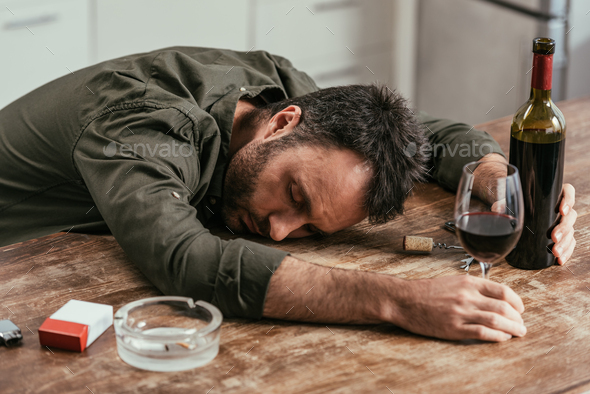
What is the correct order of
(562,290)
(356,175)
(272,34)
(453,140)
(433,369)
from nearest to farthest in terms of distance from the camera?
(433,369) < (562,290) < (356,175) < (453,140) < (272,34)

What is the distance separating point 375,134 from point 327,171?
5.3 inches

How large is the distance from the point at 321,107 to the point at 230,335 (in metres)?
Answer: 0.63

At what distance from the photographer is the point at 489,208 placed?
0.93m

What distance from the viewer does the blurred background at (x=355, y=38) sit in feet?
8.23

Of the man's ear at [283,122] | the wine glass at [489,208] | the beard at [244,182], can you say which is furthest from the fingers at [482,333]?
the man's ear at [283,122]

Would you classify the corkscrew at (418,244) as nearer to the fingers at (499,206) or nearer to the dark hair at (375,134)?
the dark hair at (375,134)

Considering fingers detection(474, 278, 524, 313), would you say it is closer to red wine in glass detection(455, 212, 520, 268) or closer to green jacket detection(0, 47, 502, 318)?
red wine in glass detection(455, 212, 520, 268)

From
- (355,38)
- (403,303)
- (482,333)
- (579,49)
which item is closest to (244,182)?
(403,303)

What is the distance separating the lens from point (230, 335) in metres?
0.95

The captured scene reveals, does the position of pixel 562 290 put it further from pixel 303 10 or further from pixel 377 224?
pixel 303 10

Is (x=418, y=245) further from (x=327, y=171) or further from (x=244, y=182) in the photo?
(x=244, y=182)

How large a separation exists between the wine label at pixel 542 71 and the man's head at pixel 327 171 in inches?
13.9

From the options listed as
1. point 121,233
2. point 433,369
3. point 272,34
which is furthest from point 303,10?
point 433,369

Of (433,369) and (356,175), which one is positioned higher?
(356,175)
